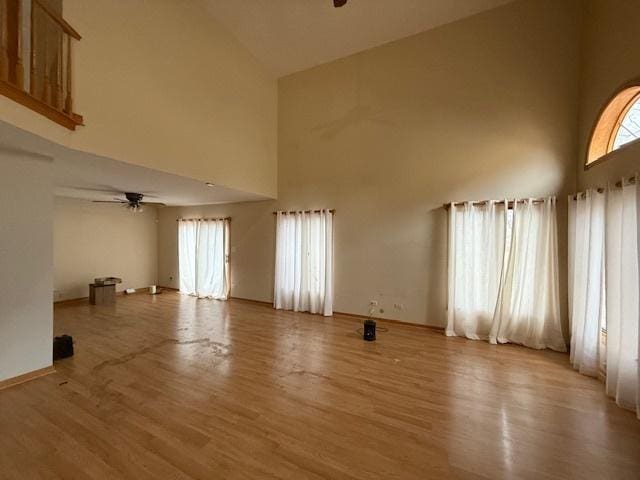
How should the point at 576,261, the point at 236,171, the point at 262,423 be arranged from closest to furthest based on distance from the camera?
the point at 262,423 → the point at 576,261 → the point at 236,171

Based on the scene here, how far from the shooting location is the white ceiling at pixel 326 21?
13.2 ft

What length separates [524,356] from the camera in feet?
11.2

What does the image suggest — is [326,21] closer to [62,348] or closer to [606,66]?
[606,66]

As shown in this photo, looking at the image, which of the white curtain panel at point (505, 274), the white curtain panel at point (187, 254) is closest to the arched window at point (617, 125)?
Answer: the white curtain panel at point (505, 274)

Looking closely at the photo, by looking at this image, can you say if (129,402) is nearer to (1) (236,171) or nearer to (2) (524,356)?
(1) (236,171)

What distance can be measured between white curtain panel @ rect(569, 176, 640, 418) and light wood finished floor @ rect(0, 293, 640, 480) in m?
0.26

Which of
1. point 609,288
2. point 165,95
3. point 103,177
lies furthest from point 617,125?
point 103,177

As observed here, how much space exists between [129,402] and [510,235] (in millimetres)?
5003

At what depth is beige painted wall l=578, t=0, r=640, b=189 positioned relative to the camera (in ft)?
8.02

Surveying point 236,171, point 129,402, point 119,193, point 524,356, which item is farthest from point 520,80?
point 119,193

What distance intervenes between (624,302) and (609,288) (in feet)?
0.76

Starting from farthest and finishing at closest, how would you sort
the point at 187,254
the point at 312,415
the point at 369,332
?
the point at 187,254 < the point at 369,332 < the point at 312,415

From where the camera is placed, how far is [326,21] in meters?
4.33

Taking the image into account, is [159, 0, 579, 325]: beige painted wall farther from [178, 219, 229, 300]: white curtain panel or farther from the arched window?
[178, 219, 229, 300]: white curtain panel
